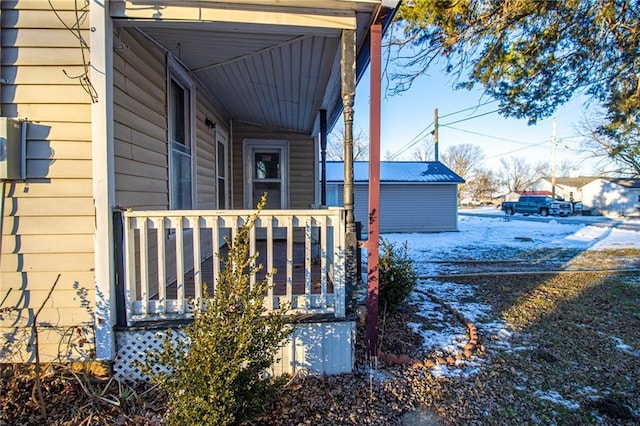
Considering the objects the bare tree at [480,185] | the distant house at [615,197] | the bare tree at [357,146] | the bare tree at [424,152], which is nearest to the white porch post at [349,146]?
the bare tree at [357,146]

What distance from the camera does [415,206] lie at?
1513 centimetres

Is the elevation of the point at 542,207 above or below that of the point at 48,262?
above

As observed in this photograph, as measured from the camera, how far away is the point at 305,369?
272cm

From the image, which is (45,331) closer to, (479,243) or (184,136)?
(184,136)

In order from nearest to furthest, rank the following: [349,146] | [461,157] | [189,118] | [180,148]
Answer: [349,146] → [180,148] → [189,118] → [461,157]

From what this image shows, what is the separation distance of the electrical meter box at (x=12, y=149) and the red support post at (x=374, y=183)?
99.0 inches

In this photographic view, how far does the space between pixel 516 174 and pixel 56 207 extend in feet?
210

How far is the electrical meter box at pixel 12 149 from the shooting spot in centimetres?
234

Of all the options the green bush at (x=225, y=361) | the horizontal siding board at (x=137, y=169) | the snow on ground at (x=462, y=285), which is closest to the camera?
the green bush at (x=225, y=361)

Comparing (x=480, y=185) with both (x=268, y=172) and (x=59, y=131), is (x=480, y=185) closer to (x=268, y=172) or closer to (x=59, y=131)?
(x=268, y=172)

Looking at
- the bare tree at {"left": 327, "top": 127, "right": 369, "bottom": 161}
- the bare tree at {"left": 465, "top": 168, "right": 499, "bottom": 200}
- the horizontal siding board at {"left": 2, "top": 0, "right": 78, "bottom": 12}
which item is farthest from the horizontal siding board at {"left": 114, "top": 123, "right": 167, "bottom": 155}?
the bare tree at {"left": 465, "top": 168, "right": 499, "bottom": 200}

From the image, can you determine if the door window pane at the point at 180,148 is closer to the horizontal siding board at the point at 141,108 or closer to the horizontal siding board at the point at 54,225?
the horizontal siding board at the point at 141,108

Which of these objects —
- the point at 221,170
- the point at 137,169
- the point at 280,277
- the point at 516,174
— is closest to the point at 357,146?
the point at 221,170

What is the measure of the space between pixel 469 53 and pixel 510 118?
1.61 m
